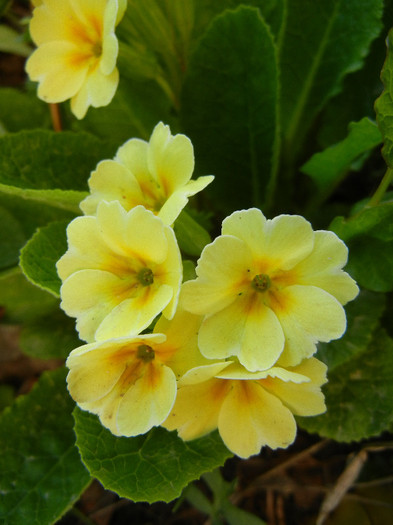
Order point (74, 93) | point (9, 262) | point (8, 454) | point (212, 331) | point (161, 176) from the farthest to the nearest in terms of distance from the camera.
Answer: point (9, 262) < point (8, 454) < point (74, 93) < point (161, 176) < point (212, 331)

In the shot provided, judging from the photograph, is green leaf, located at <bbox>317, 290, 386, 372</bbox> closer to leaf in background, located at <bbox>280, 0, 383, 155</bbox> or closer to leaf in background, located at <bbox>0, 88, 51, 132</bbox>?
leaf in background, located at <bbox>280, 0, 383, 155</bbox>

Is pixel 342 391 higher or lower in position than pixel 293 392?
lower

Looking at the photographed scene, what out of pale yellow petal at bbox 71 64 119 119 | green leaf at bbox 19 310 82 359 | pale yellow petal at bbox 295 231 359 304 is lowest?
green leaf at bbox 19 310 82 359

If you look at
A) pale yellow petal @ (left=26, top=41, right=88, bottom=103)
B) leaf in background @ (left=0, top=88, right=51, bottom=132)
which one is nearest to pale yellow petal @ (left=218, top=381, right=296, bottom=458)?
pale yellow petal @ (left=26, top=41, right=88, bottom=103)

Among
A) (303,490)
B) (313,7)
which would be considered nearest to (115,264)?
(313,7)

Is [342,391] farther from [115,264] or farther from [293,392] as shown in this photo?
[115,264]

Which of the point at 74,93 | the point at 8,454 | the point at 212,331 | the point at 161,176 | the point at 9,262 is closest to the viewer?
the point at 212,331

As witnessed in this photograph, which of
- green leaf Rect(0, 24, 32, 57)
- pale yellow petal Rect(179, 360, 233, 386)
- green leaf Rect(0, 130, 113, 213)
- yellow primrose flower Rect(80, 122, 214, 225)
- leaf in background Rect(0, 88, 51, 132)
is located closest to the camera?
pale yellow petal Rect(179, 360, 233, 386)
